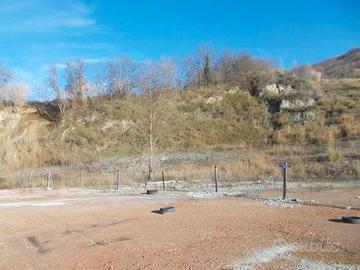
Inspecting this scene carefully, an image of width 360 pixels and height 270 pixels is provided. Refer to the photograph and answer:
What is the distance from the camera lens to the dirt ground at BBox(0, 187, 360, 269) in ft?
27.3

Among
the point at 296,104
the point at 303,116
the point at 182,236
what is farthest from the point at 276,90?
the point at 182,236

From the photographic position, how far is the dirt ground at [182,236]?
832 cm

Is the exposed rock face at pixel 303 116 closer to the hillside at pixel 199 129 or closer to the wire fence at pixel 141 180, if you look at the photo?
the hillside at pixel 199 129

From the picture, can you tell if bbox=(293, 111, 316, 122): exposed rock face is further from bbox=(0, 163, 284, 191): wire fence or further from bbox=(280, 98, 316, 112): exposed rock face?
bbox=(0, 163, 284, 191): wire fence

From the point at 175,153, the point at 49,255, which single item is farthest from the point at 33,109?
the point at 49,255

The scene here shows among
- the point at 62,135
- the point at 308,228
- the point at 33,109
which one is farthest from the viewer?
the point at 33,109

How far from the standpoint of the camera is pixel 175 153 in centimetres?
3938

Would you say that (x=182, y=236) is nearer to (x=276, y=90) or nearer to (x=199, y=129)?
(x=199, y=129)

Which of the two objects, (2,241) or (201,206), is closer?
(2,241)

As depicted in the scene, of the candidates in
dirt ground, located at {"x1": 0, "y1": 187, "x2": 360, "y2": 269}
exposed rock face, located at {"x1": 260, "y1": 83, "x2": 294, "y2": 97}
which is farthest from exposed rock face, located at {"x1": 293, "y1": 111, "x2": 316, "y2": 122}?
dirt ground, located at {"x1": 0, "y1": 187, "x2": 360, "y2": 269}

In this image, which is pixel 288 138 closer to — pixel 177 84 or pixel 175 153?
pixel 175 153

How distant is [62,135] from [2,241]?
112ft

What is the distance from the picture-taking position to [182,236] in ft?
34.1

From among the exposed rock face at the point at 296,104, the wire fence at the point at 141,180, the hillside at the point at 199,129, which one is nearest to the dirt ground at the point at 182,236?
the wire fence at the point at 141,180
